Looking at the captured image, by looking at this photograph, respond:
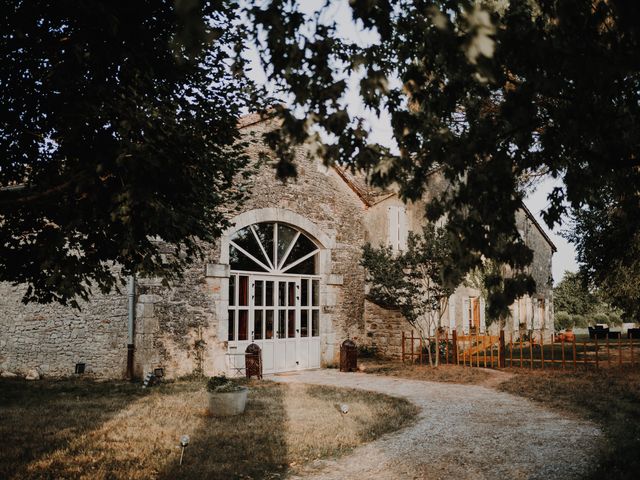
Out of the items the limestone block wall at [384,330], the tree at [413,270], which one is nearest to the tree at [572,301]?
the limestone block wall at [384,330]

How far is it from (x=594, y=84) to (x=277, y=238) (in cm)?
1001

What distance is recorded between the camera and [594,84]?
115 inches

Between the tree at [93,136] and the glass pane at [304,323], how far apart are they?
7982mm

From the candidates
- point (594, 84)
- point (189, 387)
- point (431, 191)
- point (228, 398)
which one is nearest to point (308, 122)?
point (594, 84)

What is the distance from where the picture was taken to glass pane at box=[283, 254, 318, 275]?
42.9 ft

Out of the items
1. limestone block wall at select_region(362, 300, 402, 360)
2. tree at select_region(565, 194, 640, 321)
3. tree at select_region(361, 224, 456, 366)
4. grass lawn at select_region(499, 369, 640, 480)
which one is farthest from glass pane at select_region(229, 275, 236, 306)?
tree at select_region(565, 194, 640, 321)

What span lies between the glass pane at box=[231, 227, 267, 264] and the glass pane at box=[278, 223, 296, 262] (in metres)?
0.56

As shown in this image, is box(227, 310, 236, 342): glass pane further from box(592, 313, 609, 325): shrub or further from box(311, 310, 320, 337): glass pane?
box(592, 313, 609, 325): shrub

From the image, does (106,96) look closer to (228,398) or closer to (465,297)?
(228,398)

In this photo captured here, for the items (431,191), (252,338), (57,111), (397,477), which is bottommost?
(397,477)

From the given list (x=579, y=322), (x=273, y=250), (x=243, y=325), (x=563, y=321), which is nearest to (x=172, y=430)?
(x=243, y=325)

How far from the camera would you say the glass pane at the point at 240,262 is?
1163 centimetres

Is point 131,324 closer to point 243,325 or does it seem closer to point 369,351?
point 243,325

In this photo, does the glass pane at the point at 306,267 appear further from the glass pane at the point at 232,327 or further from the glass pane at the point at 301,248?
the glass pane at the point at 232,327
